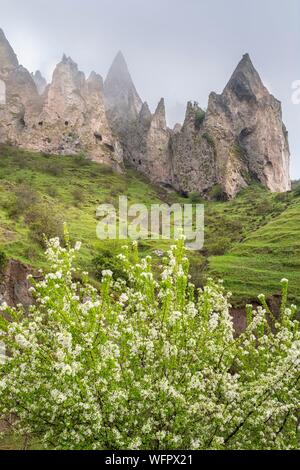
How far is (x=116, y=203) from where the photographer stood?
139375 millimetres

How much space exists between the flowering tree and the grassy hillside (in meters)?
39.2

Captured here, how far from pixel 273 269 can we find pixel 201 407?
58.7m

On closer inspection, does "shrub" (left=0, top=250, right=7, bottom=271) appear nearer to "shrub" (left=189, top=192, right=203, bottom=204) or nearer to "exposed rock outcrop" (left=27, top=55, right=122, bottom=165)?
"shrub" (left=189, top=192, right=203, bottom=204)

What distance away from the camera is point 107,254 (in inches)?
2419

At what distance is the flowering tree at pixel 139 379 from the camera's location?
993 centimetres

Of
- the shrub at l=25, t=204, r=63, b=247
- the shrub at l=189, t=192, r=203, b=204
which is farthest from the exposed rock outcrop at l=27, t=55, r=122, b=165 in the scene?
the shrub at l=25, t=204, r=63, b=247

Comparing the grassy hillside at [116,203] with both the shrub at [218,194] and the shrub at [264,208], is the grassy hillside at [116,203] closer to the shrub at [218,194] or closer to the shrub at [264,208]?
the shrub at [264,208]

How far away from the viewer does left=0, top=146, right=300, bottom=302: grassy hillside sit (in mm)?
60750

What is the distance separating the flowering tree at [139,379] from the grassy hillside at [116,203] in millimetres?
39151

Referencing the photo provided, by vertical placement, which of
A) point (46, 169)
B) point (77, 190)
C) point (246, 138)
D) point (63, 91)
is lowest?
point (77, 190)

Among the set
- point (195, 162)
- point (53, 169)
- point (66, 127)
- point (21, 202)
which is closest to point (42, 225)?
point (21, 202)

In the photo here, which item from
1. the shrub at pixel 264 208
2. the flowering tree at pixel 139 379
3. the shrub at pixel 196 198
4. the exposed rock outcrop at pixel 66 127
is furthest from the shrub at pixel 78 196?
the flowering tree at pixel 139 379
